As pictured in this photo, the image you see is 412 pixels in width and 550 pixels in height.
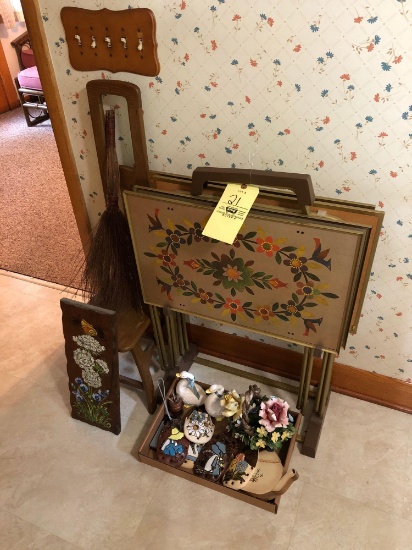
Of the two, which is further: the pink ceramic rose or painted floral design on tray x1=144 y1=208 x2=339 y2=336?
the pink ceramic rose

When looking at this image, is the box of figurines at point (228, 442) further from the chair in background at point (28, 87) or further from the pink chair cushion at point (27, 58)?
the pink chair cushion at point (27, 58)

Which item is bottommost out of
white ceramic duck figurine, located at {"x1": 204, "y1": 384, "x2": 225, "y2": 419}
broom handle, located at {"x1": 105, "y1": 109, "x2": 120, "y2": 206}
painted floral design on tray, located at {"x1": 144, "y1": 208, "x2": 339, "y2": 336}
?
white ceramic duck figurine, located at {"x1": 204, "y1": 384, "x2": 225, "y2": 419}

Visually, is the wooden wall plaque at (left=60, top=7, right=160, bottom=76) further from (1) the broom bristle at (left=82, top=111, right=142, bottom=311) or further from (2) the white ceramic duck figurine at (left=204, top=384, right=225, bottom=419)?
(2) the white ceramic duck figurine at (left=204, top=384, right=225, bottom=419)

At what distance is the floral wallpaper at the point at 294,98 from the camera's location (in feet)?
3.88

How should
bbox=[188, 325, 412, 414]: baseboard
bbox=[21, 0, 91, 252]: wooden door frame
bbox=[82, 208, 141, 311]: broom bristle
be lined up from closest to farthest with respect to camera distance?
bbox=[21, 0, 91, 252]: wooden door frame → bbox=[82, 208, 141, 311]: broom bristle → bbox=[188, 325, 412, 414]: baseboard

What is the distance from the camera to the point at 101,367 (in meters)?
1.68

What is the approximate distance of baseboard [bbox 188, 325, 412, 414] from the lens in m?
1.82

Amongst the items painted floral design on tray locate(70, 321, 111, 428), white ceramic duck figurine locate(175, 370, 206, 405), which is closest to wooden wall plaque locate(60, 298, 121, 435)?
painted floral design on tray locate(70, 321, 111, 428)

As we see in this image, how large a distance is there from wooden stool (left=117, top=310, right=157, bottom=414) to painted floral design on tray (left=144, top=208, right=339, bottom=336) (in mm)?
225

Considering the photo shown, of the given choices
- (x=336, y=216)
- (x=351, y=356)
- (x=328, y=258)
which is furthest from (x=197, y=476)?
(x=336, y=216)

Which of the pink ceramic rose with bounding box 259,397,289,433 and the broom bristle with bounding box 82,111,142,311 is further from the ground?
the broom bristle with bounding box 82,111,142,311

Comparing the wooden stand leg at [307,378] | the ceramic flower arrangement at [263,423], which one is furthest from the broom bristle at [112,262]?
the wooden stand leg at [307,378]

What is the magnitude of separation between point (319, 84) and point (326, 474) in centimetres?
133

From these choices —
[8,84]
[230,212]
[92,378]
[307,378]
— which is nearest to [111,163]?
[230,212]
